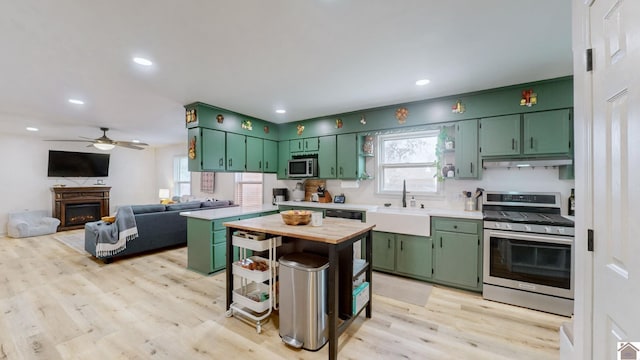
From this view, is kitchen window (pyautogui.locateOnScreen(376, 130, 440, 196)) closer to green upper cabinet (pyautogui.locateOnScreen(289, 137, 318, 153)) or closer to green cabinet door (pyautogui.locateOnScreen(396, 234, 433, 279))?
green cabinet door (pyautogui.locateOnScreen(396, 234, 433, 279))

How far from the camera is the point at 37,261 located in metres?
4.12

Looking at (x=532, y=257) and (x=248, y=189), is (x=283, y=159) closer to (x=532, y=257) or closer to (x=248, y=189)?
(x=248, y=189)

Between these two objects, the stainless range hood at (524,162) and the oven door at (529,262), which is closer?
the oven door at (529,262)

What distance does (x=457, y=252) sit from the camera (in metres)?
3.03

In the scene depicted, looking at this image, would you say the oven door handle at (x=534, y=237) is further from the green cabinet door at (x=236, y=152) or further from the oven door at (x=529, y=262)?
the green cabinet door at (x=236, y=152)

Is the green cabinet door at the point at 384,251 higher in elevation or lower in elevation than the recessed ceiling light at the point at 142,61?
lower

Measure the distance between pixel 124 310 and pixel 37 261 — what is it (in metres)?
3.03

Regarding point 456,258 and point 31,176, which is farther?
point 31,176

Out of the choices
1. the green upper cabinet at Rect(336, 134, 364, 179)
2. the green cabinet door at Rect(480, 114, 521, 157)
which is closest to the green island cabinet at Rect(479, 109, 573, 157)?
the green cabinet door at Rect(480, 114, 521, 157)

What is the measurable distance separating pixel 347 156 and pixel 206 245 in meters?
Answer: 2.53

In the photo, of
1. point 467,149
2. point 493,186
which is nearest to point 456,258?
point 493,186

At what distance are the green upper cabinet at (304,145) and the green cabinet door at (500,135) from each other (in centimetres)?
255

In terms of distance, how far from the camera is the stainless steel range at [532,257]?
2.49 meters

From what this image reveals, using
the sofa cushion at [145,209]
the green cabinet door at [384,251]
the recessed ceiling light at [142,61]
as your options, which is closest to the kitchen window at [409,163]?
the green cabinet door at [384,251]
